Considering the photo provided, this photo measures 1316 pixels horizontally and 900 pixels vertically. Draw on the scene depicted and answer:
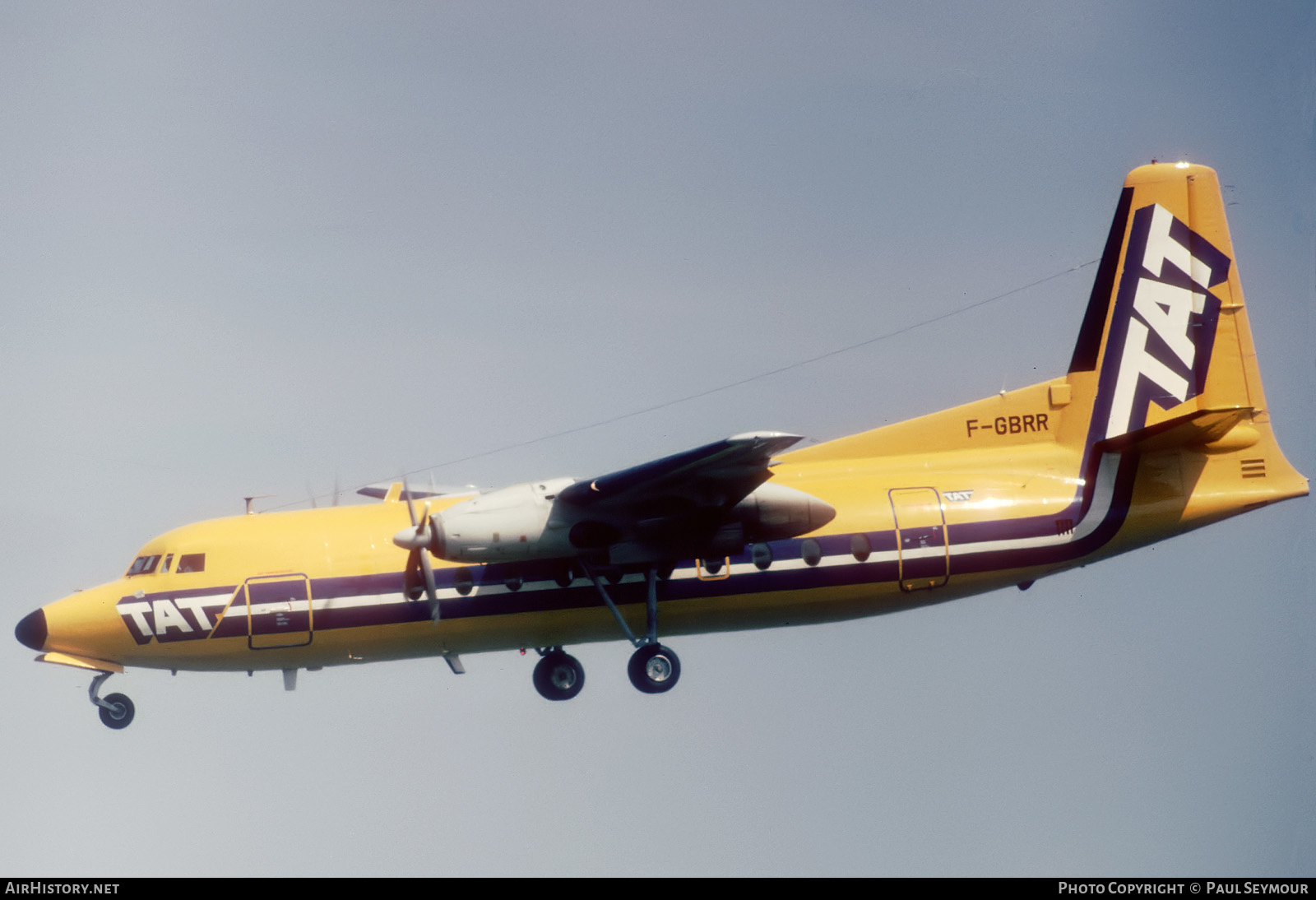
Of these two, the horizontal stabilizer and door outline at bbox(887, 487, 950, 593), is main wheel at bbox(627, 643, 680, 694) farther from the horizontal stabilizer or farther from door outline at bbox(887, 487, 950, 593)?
the horizontal stabilizer

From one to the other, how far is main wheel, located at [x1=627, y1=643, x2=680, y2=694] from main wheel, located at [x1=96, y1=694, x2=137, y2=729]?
769cm

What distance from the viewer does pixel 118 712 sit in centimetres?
2355

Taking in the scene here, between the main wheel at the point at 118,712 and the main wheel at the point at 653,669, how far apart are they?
7687 millimetres

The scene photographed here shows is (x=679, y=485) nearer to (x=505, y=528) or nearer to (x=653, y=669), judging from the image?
(x=505, y=528)

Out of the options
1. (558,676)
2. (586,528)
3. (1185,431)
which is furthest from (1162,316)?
(558,676)

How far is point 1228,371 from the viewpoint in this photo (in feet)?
82.4

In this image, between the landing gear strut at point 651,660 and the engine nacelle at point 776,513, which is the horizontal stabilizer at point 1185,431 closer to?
the engine nacelle at point 776,513

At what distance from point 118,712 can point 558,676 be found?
265 inches

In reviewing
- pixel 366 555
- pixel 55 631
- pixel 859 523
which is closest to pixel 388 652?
pixel 366 555

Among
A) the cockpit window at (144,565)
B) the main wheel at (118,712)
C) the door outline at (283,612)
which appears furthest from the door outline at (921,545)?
the main wheel at (118,712)

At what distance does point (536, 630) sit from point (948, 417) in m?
7.47

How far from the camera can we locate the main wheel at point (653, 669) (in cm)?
2316
